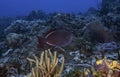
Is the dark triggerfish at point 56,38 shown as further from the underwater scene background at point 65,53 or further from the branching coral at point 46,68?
the branching coral at point 46,68

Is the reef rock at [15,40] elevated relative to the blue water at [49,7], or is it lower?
elevated

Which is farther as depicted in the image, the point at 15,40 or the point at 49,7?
the point at 49,7

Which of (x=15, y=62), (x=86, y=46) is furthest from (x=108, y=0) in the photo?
(x=15, y=62)

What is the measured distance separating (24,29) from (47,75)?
7.29 metres

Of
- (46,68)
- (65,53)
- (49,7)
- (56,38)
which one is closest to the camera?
(46,68)

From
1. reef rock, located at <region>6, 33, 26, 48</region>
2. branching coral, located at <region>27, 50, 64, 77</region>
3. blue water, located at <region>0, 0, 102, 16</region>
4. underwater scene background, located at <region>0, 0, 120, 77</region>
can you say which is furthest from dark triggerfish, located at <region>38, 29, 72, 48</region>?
blue water, located at <region>0, 0, 102, 16</region>

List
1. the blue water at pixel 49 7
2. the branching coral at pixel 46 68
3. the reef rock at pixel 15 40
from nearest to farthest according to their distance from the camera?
the branching coral at pixel 46 68 → the reef rock at pixel 15 40 → the blue water at pixel 49 7

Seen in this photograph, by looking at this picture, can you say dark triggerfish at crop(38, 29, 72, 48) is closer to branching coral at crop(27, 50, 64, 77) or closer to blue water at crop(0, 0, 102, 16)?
branching coral at crop(27, 50, 64, 77)

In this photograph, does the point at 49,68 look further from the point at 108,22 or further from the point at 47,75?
the point at 108,22

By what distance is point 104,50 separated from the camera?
21.8 feet

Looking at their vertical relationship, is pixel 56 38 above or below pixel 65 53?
above

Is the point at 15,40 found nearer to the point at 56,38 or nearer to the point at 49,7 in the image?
the point at 56,38

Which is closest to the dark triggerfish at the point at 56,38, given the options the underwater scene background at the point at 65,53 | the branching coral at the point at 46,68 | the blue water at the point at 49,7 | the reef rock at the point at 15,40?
the underwater scene background at the point at 65,53

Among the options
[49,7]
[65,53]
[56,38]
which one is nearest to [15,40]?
[65,53]
